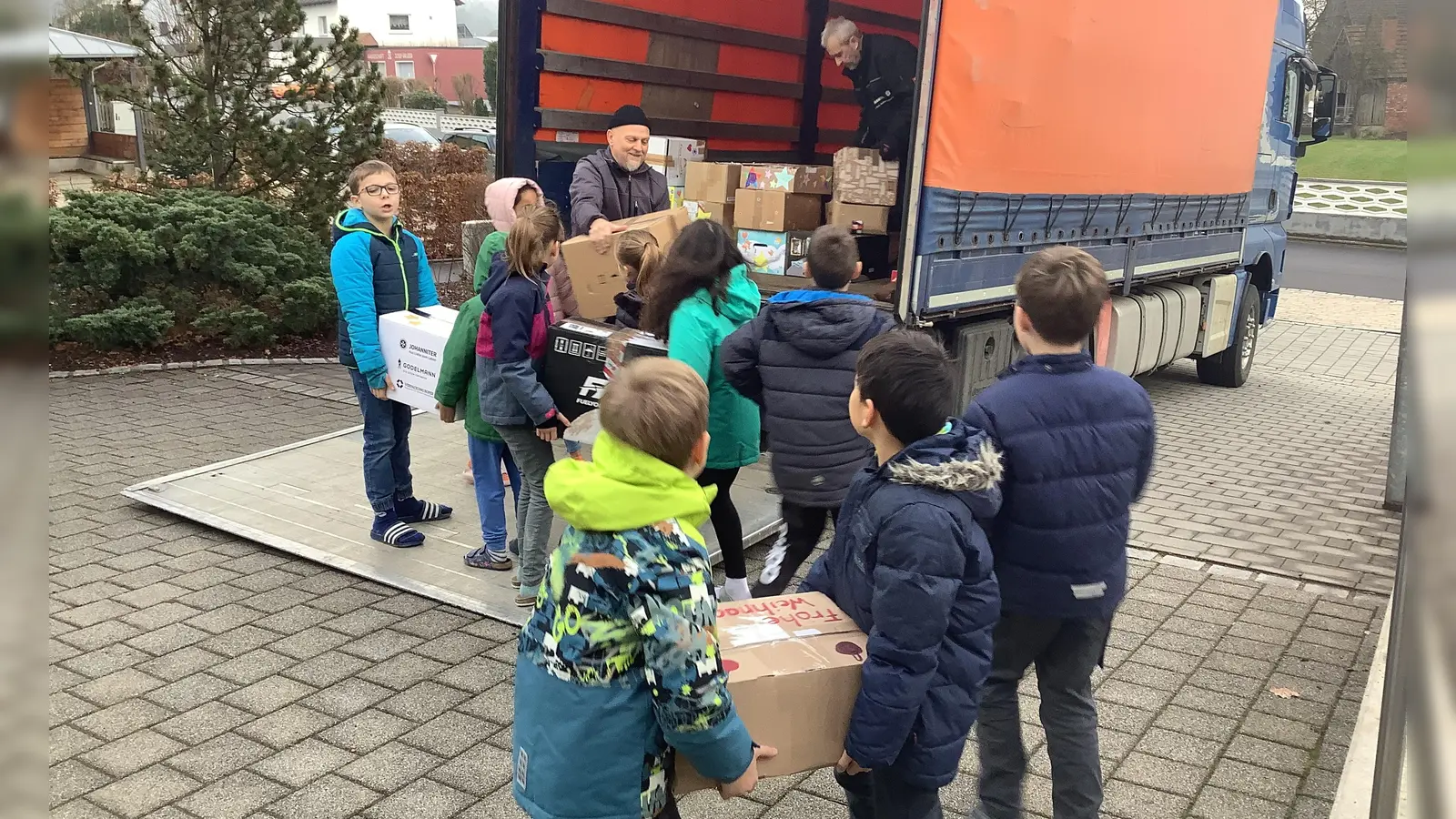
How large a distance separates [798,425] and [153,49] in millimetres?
8558

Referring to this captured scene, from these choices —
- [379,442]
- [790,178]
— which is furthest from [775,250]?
[379,442]

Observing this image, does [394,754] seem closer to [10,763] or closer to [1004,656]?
[1004,656]

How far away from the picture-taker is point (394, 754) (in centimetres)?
376

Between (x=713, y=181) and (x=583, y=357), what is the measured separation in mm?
2813

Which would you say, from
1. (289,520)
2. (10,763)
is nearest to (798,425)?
(289,520)

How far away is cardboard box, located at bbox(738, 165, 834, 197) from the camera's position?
22.8 ft

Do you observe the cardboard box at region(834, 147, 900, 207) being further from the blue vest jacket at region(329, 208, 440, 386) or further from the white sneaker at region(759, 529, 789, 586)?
the white sneaker at region(759, 529, 789, 586)

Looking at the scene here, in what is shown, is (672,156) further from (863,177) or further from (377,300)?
(377,300)

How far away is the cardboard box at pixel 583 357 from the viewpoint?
15.8 ft

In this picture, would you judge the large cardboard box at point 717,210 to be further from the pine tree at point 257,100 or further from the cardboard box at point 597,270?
the pine tree at point 257,100

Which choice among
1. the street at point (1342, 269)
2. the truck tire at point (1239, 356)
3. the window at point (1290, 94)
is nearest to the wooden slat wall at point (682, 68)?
the window at point (1290, 94)

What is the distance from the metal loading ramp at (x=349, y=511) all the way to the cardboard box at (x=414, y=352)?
29.6 inches

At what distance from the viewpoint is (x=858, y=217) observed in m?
6.95

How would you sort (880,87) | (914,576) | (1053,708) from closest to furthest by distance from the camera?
(914,576)
(1053,708)
(880,87)
